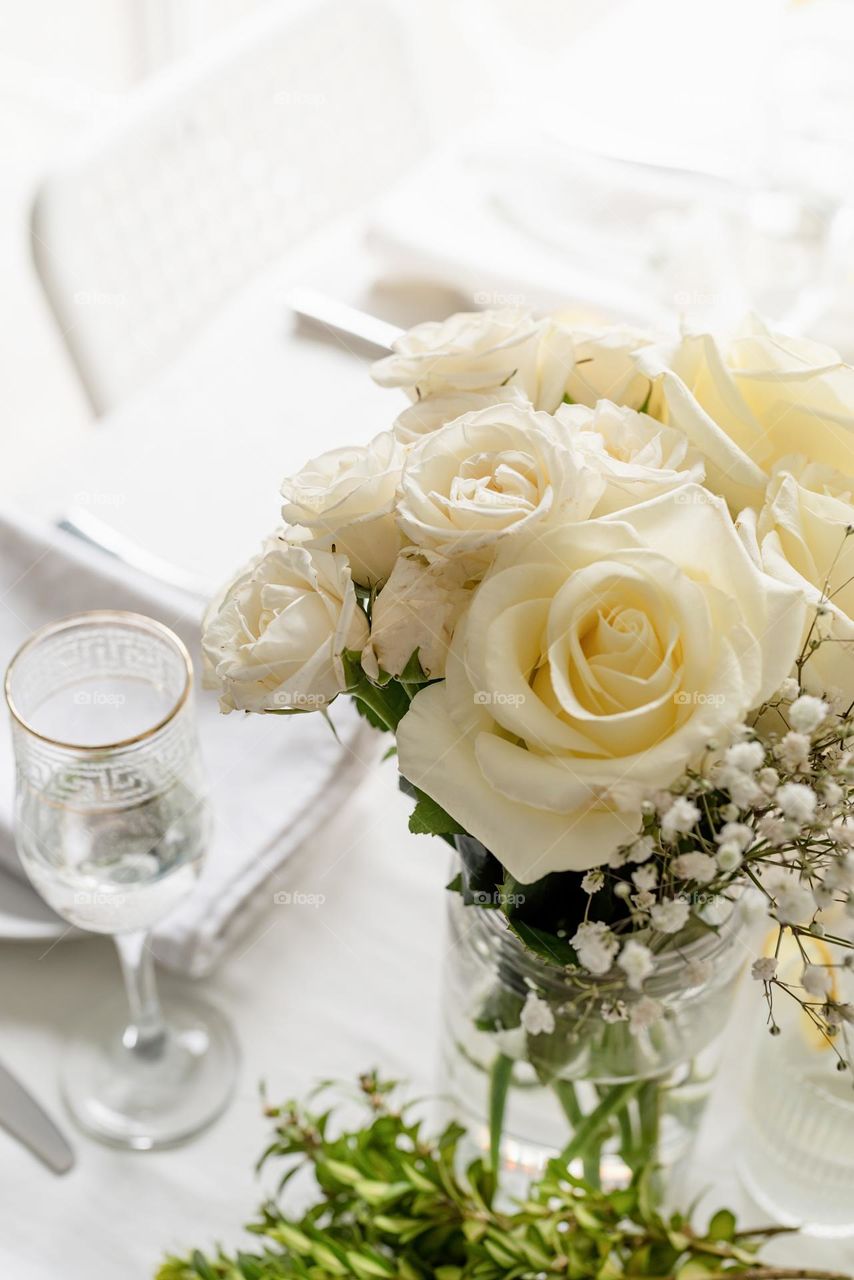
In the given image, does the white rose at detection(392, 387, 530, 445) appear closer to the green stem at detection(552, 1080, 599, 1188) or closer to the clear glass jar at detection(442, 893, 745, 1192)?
the clear glass jar at detection(442, 893, 745, 1192)

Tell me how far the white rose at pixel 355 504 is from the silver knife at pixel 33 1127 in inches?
16.6

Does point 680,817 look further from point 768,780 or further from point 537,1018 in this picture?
point 537,1018

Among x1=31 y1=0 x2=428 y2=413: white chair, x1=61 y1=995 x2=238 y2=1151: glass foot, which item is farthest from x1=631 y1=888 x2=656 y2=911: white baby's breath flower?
x1=31 y1=0 x2=428 y2=413: white chair

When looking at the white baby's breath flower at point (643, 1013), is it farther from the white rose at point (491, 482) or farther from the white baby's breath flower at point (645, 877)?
the white rose at point (491, 482)

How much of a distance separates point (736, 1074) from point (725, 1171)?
0.19 ft

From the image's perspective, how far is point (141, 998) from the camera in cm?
71

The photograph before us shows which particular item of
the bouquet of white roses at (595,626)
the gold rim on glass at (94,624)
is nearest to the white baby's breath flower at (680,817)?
the bouquet of white roses at (595,626)

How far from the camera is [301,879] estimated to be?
807 millimetres

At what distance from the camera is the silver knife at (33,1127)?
0.69 meters

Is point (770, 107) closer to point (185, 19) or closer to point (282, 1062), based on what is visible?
point (282, 1062)

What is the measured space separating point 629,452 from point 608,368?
7cm

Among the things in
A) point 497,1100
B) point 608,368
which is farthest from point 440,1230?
point 608,368

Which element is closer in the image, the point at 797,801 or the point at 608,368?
the point at 797,801

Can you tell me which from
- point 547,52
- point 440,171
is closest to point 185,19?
point 547,52
